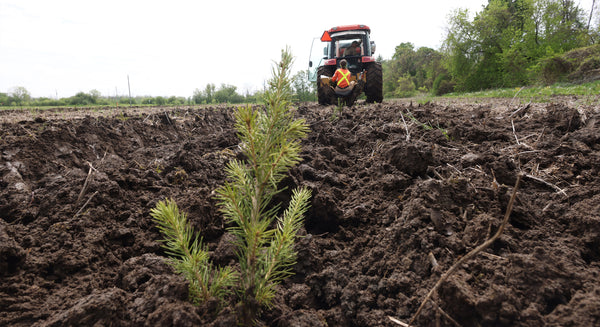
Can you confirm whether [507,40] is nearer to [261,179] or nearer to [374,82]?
[374,82]

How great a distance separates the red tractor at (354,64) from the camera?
1023cm

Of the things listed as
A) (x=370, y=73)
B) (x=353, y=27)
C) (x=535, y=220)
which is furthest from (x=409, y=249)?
(x=353, y=27)

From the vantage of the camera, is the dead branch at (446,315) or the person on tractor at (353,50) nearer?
the dead branch at (446,315)

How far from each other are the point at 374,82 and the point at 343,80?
2.13m

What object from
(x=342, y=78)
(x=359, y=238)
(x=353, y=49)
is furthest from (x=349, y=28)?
(x=359, y=238)

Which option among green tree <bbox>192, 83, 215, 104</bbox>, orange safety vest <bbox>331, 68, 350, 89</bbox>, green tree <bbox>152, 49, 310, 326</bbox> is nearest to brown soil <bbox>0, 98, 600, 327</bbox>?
green tree <bbox>152, 49, 310, 326</bbox>

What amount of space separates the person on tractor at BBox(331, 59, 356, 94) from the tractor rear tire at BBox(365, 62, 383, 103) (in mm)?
1679

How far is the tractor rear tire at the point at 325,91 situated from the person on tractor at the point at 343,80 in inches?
24.8

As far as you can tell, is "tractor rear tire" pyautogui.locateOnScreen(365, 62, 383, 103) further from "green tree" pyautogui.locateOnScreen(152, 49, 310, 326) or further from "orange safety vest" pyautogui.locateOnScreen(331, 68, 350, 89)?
"green tree" pyautogui.locateOnScreen(152, 49, 310, 326)

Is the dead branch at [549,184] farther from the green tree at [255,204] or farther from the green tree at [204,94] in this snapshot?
the green tree at [204,94]

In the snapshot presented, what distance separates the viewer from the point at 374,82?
1054cm

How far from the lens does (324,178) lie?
2.60 m

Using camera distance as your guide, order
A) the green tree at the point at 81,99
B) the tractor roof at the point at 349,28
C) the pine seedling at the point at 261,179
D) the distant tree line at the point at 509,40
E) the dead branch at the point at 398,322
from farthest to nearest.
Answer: the green tree at the point at 81,99, the distant tree line at the point at 509,40, the tractor roof at the point at 349,28, the dead branch at the point at 398,322, the pine seedling at the point at 261,179

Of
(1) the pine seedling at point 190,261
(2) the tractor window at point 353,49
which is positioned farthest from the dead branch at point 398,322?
(2) the tractor window at point 353,49
